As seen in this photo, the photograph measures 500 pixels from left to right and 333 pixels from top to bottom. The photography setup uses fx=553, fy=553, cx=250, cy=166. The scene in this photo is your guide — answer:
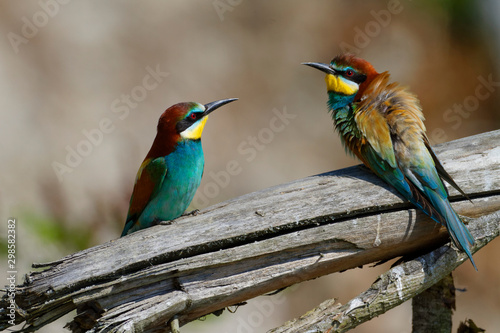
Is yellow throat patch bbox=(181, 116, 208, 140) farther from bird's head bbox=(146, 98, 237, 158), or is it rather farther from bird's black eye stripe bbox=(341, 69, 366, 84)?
bird's black eye stripe bbox=(341, 69, 366, 84)

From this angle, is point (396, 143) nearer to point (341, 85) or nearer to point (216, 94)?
point (341, 85)

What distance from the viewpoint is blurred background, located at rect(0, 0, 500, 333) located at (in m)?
5.43

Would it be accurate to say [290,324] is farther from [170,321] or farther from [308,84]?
[308,84]

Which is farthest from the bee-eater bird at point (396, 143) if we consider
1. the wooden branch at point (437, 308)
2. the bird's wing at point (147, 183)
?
the bird's wing at point (147, 183)

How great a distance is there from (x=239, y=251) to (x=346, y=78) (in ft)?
4.78

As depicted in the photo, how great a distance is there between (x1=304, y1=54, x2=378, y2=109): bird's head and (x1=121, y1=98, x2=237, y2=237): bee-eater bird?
846 mm

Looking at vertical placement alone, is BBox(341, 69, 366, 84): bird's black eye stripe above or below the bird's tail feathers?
above

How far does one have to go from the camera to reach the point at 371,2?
6.81m

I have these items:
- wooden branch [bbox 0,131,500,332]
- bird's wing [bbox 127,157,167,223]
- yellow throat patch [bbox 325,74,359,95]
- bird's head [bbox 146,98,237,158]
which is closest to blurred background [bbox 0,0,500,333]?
bird's wing [bbox 127,157,167,223]

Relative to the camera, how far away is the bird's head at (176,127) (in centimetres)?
340

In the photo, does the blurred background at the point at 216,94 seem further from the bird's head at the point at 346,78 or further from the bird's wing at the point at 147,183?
the bird's head at the point at 346,78

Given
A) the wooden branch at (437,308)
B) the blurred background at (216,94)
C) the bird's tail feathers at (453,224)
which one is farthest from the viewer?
the blurred background at (216,94)

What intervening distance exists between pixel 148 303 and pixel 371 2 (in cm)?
540

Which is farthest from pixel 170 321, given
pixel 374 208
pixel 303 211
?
pixel 374 208
